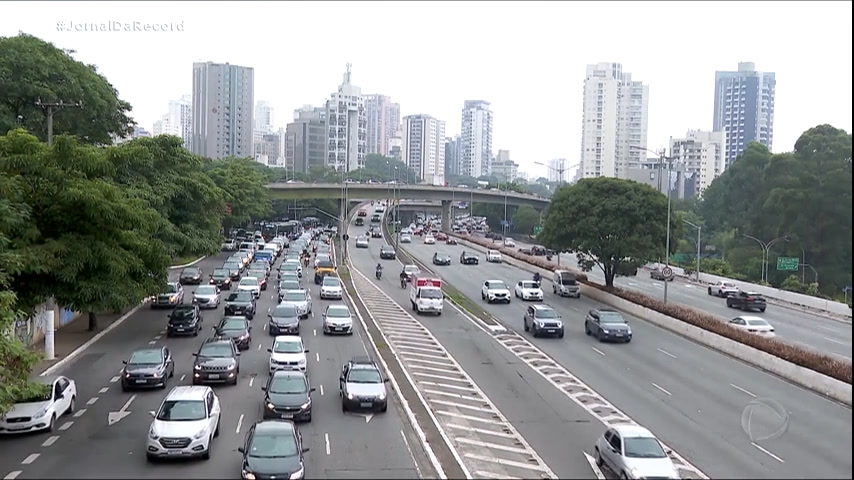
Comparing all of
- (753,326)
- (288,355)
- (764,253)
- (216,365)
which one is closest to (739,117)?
(764,253)

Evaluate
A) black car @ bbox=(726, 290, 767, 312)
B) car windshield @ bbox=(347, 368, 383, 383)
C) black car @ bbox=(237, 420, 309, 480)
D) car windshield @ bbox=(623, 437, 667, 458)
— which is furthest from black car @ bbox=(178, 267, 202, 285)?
car windshield @ bbox=(623, 437, 667, 458)

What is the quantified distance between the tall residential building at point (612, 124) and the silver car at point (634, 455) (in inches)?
4902

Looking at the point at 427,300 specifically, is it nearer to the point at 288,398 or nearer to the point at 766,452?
the point at 288,398

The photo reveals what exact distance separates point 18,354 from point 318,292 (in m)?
35.4

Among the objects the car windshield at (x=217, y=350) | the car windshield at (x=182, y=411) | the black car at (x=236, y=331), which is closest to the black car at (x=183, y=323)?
the black car at (x=236, y=331)

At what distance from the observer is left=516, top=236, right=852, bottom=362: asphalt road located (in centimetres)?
3419

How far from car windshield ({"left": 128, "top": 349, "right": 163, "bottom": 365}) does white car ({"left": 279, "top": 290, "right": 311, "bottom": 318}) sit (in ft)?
49.4

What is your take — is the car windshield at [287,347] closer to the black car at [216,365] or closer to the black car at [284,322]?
the black car at [216,365]

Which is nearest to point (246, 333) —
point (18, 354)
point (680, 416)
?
point (18, 354)

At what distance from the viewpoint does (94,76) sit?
156 ft

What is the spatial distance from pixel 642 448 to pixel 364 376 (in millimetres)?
9403

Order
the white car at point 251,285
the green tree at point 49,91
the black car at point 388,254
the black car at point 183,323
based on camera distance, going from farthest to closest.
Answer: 1. the black car at point 388,254
2. the white car at point 251,285
3. the green tree at point 49,91
4. the black car at point 183,323

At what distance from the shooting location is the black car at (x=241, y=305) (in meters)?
39.5

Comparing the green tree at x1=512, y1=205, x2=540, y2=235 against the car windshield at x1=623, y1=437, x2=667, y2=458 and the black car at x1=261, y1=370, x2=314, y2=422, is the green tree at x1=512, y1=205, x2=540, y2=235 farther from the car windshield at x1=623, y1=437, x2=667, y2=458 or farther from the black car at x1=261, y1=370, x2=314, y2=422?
the car windshield at x1=623, y1=437, x2=667, y2=458
